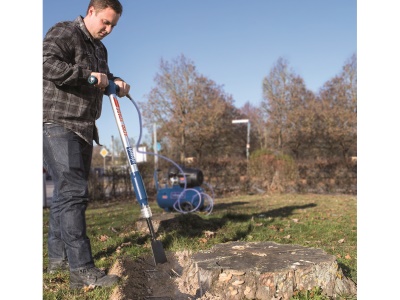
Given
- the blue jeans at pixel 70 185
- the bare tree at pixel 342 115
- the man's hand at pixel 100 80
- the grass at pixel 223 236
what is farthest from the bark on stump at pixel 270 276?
the bare tree at pixel 342 115

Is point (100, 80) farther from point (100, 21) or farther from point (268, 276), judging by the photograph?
point (268, 276)

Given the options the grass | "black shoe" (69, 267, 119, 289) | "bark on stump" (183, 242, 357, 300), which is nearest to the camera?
"bark on stump" (183, 242, 357, 300)

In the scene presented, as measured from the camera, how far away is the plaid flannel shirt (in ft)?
7.74

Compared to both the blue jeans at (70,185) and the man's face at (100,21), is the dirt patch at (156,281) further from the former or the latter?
the man's face at (100,21)

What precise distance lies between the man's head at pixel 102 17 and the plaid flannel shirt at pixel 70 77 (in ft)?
0.17

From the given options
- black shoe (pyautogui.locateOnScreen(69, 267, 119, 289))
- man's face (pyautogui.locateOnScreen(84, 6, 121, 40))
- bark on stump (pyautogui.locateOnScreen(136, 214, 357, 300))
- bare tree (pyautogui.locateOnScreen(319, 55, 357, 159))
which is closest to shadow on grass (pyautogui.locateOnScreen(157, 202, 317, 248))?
black shoe (pyautogui.locateOnScreen(69, 267, 119, 289))

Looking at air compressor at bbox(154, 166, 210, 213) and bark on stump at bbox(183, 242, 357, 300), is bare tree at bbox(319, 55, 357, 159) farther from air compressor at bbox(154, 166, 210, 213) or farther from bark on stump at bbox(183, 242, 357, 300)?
bark on stump at bbox(183, 242, 357, 300)

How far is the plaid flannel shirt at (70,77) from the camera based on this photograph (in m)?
2.36

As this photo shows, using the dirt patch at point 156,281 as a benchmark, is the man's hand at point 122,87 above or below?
above

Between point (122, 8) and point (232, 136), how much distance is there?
56.3 feet

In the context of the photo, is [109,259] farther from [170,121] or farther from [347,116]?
[170,121]

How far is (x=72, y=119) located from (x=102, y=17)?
1.99 ft

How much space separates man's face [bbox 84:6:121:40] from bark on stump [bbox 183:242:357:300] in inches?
56.2

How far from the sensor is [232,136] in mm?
19516
